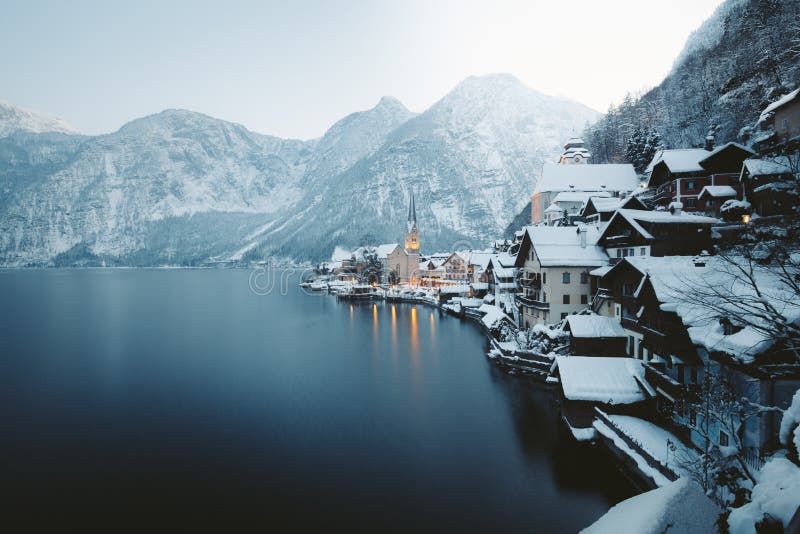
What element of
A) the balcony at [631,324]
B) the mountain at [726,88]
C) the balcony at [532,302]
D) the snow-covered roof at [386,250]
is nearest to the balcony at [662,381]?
the balcony at [631,324]

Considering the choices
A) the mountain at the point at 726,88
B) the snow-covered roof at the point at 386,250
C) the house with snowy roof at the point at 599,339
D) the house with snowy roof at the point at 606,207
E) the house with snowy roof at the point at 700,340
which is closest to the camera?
the house with snowy roof at the point at 700,340

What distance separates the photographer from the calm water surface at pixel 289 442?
55.5 ft

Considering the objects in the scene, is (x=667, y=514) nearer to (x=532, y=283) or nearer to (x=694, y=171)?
(x=532, y=283)

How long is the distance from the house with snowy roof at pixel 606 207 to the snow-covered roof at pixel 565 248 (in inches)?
140

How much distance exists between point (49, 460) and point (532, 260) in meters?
37.9

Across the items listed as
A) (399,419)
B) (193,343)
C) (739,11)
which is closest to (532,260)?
(399,419)

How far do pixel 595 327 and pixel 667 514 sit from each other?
2452 cm

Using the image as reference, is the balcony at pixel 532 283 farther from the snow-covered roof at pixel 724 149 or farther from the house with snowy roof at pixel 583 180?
the house with snowy roof at pixel 583 180

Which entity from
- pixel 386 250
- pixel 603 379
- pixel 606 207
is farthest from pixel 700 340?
pixel 386 250

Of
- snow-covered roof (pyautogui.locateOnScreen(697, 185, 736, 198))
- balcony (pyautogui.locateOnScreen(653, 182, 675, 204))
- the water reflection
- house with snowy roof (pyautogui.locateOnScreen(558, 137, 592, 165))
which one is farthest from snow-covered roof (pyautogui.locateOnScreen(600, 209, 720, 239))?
house with snowy roof (pyautogui.locateOnScreen(558, 137, 592, 165))

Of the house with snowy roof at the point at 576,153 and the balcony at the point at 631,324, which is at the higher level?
the house with snowy roof at the point at 576,153

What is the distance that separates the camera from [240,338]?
56.3 meters

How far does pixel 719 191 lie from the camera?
3678 centimetres

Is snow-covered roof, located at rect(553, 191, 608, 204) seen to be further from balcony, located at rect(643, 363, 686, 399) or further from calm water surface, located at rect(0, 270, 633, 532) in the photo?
balcony, located at rect(643, 363, 686, 399)
